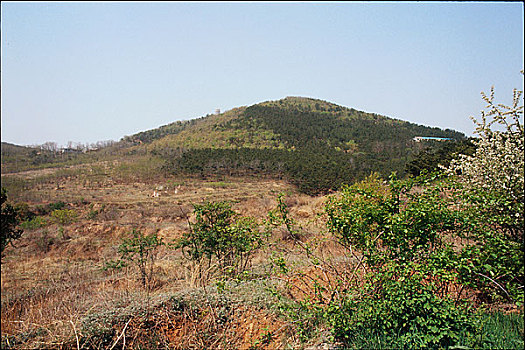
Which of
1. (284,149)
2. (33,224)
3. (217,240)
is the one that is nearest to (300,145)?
(284,149)

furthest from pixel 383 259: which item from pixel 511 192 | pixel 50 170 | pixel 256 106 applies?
pixel 256 106

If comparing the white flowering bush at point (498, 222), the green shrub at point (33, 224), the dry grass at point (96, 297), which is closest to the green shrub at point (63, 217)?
the green shrub at point (33, 224)

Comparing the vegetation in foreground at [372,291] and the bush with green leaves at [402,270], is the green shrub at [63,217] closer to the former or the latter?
the vegetation in foreground at [372,291]

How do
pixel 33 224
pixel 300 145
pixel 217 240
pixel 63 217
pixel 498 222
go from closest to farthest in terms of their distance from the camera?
pixel 498 222
pixel 217 240
pixel 33 224
pixel 63 217
pixel 300 145

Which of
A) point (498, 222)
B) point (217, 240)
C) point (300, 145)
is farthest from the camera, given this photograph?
point (300, 145)

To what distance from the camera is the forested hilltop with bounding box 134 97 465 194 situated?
33906 millimetres

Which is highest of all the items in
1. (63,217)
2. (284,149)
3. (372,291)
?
(284,149)

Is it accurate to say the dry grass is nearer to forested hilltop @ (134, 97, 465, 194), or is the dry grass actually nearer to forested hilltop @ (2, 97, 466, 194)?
forested hilltop @ (2, 97, 466, 194)

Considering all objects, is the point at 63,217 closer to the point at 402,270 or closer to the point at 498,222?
the point at 402,270

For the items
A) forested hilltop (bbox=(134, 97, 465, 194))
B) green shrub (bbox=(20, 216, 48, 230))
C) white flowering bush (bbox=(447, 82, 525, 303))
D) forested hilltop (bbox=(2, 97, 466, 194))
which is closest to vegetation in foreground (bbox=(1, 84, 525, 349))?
Answer: white flowering bush (bbox=(447, 82, 525, 303))

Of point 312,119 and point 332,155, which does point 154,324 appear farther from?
point 312,119

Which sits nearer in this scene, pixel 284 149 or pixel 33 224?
pixel 33 224

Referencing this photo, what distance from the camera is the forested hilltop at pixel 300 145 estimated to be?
33906 mm

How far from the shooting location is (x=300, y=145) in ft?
166
